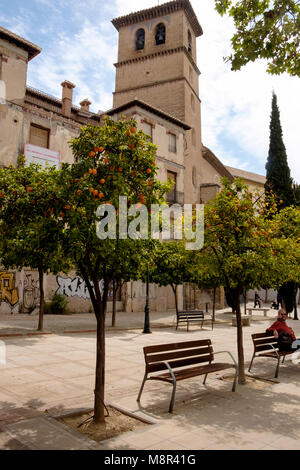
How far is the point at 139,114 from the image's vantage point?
995 inches

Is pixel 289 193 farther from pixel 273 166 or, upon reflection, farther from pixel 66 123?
pixel 66 123

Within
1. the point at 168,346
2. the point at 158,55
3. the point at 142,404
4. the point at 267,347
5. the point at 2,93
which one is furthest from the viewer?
the point at 158,55

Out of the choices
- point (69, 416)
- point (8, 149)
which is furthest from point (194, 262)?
point (8, 149)

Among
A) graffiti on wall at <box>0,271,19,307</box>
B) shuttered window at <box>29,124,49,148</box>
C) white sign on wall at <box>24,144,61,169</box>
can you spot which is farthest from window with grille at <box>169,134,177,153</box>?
graffiti on wall at <box>0,271,19,307</box>

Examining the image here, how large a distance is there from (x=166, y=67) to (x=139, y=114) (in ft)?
25.7

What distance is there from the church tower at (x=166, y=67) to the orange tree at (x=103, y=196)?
79.0ft

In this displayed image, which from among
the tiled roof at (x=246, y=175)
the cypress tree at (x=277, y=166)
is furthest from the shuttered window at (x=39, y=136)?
the tiled roof at (x=246, y=175)

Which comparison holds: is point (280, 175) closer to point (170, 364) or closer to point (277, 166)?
point (277, 166)

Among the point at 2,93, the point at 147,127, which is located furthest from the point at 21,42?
the point at 147,127

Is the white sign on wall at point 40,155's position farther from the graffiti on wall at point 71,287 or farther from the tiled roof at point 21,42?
the graffiti on wall at point 71,287

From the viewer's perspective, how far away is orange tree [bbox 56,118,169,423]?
4.26 metres

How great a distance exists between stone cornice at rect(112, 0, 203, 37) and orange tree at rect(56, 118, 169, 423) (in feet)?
102

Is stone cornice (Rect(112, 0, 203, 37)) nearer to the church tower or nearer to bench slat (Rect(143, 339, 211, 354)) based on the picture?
the church tower
